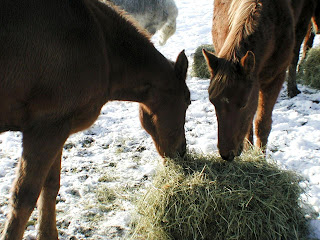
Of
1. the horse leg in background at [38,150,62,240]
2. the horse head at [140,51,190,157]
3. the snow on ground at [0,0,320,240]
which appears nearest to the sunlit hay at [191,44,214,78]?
the snow on ground at [0,0,320,240]

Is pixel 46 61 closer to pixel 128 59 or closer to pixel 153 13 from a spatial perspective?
pixel 128 59

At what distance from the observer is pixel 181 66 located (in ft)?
9.65

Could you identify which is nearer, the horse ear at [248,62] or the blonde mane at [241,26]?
the horse ear at [248,62]

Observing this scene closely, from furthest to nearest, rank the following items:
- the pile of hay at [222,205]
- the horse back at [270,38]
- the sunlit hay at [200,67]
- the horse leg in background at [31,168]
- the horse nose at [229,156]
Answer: the sunlit hay at [200,67], the horse back at [270,38], the horse nose at [229,156], the pile of hay at [222,205], the horse leg in background at [31,168]

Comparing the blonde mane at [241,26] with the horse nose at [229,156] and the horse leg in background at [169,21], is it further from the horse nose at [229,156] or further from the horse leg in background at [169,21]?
the horse leg in background at [169,21]

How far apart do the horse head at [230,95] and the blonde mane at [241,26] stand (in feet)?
0.44

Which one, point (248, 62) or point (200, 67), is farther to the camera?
point (200, 67)

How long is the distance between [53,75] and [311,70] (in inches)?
213

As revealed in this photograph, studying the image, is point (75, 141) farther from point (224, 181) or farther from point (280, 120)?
point (280, 120)

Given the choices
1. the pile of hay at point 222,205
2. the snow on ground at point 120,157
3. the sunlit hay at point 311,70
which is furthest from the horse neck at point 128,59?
the sunlit hay at point 311,70

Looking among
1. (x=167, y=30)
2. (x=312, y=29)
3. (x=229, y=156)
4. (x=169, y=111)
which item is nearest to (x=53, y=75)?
(x=169, y=111)

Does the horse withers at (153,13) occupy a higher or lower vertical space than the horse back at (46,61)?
higher

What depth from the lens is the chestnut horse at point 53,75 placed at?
218 cm

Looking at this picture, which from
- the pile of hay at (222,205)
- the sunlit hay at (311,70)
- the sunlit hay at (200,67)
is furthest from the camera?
the sunlit hay at (200,67)
